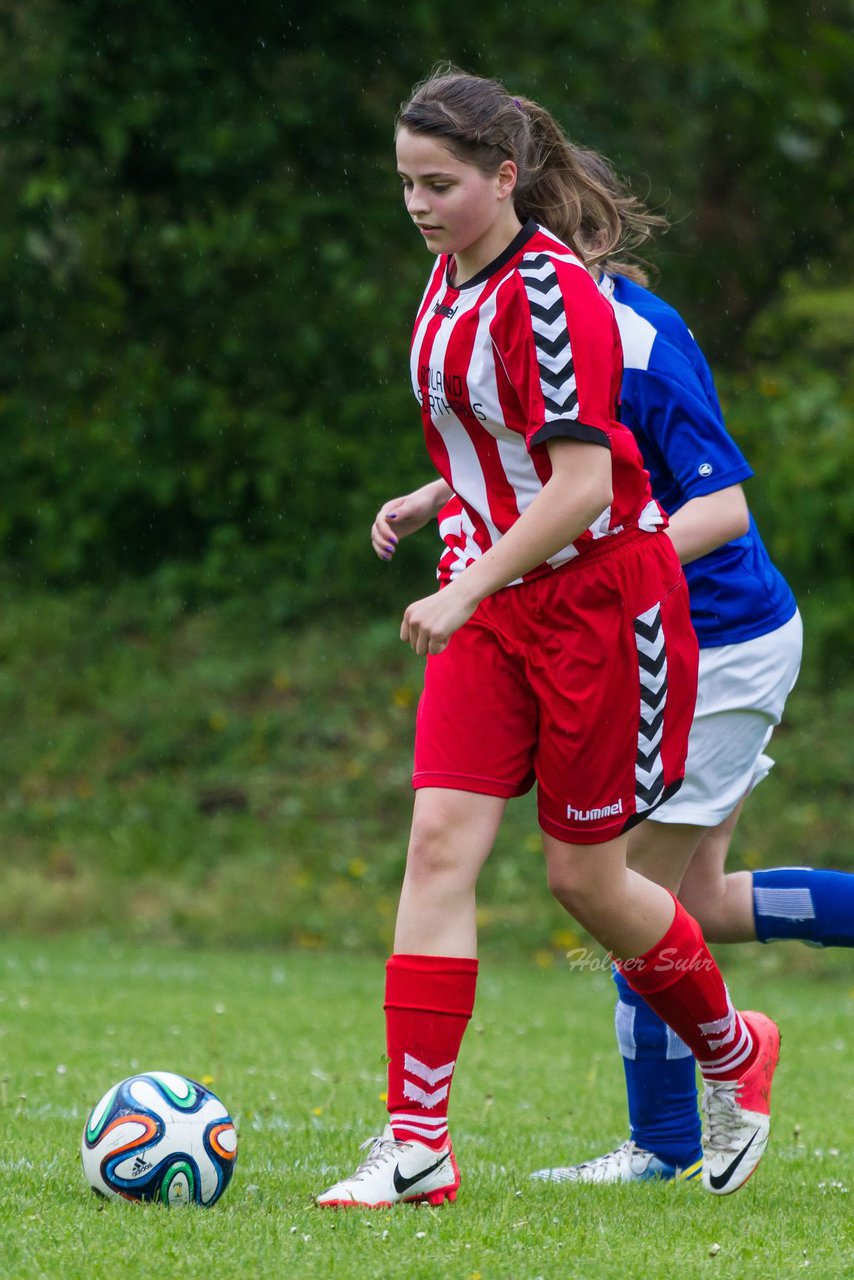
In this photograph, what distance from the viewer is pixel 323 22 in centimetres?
1424

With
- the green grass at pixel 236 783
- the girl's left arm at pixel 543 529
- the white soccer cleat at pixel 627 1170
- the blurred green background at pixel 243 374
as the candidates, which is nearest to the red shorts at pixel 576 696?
the girl's left arm at pixel 543 529

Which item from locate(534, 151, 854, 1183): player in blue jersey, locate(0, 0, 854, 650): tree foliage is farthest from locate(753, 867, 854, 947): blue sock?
locate(0, 0, 854, 650): tree foliage

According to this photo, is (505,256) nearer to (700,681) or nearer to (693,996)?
(700,681)

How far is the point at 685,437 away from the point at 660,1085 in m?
1.58

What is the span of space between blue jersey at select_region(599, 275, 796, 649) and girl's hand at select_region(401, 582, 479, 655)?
0.93 m

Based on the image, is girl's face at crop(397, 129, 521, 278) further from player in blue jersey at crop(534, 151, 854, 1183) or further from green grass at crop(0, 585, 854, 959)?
green grass at crop(0, 585, 854, 959)

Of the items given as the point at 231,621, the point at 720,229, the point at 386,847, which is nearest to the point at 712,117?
the point at 720,229

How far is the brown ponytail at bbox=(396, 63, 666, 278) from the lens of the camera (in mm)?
3527

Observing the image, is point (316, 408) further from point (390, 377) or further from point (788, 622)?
point (788, 622)

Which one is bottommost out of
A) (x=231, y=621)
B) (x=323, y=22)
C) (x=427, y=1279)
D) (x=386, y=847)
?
(x=386, y=847)

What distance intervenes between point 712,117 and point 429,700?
13229 millimetres

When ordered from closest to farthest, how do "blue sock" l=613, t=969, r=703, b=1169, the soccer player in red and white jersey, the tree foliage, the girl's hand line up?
1. the girl's hand
2. the soccer player in red and white jersey
3. "blue sock" l=613, t=969, r=703, b=1169
4. the tree foliage

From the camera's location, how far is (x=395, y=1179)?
11.6 ft

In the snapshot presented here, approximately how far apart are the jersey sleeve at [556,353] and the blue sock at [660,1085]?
1.53m
